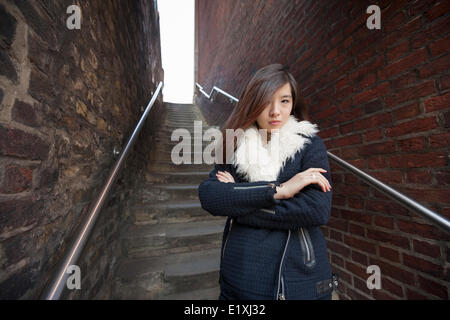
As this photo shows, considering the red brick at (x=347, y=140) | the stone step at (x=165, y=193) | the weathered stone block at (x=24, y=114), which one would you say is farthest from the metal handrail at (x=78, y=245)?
the red brick at (x=347, y=140)

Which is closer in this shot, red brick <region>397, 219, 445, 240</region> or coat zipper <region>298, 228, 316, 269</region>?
coat zipper <region>298, 228, 316, 269</region>

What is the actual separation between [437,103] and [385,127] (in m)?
0.24

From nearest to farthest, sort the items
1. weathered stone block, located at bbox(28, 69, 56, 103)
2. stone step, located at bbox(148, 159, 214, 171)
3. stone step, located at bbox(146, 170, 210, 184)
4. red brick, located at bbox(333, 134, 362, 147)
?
weathered stone block, located at bbox(28, 69, 56, 103)
red brick, located at bbox(333, 134, 362, 147)
stone step, located at bbox(146, 170, 210, 184)
stone step, located at bbox(148, 159, 214, 171)

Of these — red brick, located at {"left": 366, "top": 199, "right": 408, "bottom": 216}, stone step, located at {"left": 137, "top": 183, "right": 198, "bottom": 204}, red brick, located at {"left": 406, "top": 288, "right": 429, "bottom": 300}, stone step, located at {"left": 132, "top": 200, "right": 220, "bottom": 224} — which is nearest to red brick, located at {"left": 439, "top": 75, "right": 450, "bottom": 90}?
red brick, located at {"left": 366, "top": 199, "right": 408, "bottom": 216}

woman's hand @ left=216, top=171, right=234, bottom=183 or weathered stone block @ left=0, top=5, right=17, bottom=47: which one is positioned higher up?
weathered stone block @ left=0, top=5, right=17, bottom=47

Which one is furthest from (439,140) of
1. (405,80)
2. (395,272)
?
(395,272)

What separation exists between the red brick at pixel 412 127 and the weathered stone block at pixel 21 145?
164cm

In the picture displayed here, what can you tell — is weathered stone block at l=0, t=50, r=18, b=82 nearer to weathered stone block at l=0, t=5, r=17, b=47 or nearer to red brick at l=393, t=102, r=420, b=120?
weathered stone block at l=0, t=5, r=17, b=47

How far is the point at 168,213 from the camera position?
6.48 feet

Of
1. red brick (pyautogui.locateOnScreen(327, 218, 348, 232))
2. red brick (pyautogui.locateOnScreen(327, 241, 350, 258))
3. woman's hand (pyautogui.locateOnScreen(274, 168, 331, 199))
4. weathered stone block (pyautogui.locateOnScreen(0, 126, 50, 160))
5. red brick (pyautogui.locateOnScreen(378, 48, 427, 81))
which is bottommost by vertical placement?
red brick (pyautogui.locateOnScreen(327, 241, 350, 258))

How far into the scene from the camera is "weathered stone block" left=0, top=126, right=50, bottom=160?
1.68 feet

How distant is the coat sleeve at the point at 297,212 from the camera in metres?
0.72

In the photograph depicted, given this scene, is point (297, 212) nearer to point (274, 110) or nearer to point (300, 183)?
point (300, 183)

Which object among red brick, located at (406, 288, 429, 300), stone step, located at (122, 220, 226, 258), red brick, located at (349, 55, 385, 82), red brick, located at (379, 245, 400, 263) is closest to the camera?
red brick, located at (406, 288, 429, 300)
